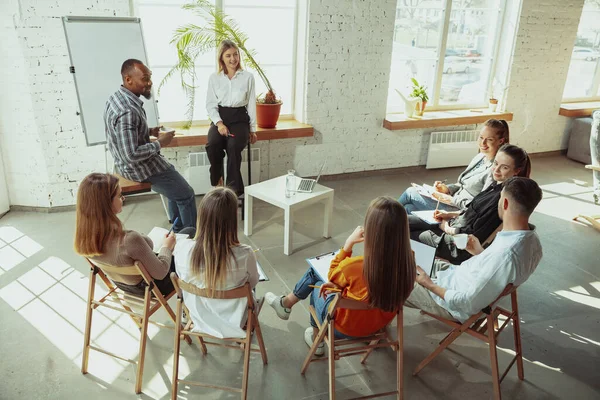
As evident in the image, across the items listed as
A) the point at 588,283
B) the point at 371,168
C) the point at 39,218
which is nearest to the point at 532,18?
the point at 371,168

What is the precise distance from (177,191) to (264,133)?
5.09ft

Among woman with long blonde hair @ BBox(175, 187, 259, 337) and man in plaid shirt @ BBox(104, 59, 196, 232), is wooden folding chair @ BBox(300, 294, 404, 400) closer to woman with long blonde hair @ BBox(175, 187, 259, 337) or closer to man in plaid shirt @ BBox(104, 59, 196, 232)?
woman with long blonde hair @ BBox(175, 187, 259, 337)

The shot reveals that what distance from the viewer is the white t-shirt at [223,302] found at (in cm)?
237

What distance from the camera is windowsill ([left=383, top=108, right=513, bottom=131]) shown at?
5.86 meters

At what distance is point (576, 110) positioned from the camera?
680cm

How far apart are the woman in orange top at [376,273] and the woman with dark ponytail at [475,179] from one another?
1442mm

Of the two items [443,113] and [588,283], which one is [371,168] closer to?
[443,113]

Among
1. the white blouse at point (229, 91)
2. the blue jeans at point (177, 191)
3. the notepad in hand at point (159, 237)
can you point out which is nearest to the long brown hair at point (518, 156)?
the notepad in hand at point (159, 237)

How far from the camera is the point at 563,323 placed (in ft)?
11.1

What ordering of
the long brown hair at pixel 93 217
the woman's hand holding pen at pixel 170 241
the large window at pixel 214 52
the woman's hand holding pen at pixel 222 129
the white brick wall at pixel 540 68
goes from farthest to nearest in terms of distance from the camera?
the white brick wall at pixel 540 68 < the large window at pixel 214 52 < the woman's hand holding pen at pixel 222 129 < the woman's hand holding pen at pixel 170 241 < the long brown hair at pixel 93 217

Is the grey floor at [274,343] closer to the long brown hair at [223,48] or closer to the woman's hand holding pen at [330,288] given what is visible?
the woman's hand holding pen at [330,288]

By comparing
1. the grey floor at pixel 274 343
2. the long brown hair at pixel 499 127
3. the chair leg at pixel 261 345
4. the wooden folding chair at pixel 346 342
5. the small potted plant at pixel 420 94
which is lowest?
the grey floor at pixel 274 343

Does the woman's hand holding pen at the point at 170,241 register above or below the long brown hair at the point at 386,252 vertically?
below

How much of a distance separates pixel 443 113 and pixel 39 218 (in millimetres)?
4735
